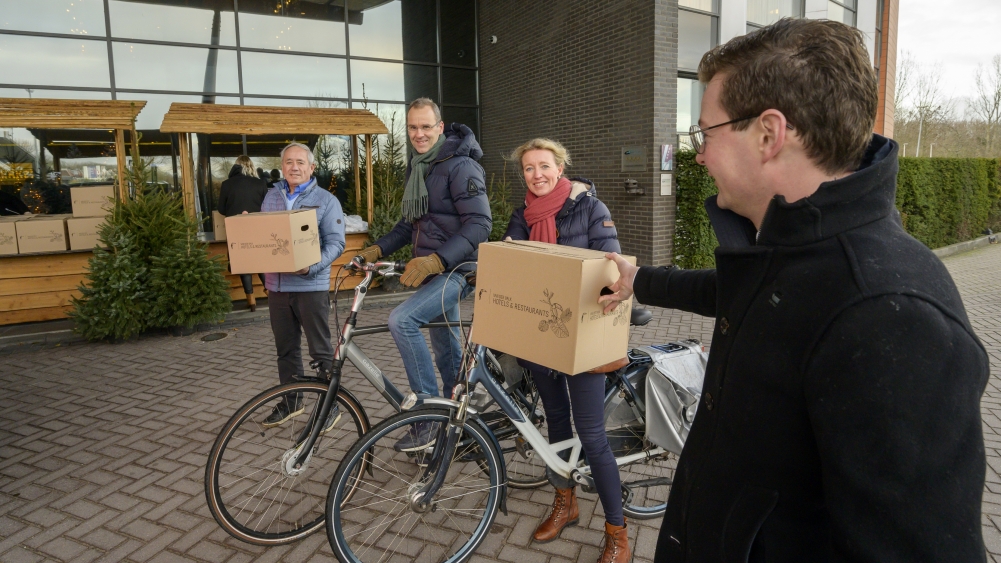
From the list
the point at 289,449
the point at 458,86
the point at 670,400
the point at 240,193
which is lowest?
the point at 289,449

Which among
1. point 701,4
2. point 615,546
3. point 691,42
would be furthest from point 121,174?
point 701,4

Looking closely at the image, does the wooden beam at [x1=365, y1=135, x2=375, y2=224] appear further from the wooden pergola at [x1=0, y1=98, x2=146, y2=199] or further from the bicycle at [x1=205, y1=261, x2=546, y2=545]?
the bicycle at [x1=205, y1=261, x2=546, y2=545]

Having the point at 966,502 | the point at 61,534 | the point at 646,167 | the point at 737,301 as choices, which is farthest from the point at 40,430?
the point at 646,167

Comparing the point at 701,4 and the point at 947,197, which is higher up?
the point at 701,4

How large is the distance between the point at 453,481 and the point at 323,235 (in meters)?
2.13

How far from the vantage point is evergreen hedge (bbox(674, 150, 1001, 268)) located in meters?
10.4

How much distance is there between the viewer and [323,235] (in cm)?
432

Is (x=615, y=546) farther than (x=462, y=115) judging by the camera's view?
No

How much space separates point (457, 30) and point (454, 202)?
12582 mm

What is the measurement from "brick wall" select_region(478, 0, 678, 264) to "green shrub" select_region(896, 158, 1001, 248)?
6.14 m

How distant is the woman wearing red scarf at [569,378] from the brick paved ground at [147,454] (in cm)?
19

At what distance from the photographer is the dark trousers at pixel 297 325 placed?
14.0 ft

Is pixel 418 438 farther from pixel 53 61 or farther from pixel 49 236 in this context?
pixel 53 61

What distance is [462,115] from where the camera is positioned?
1498 cm
